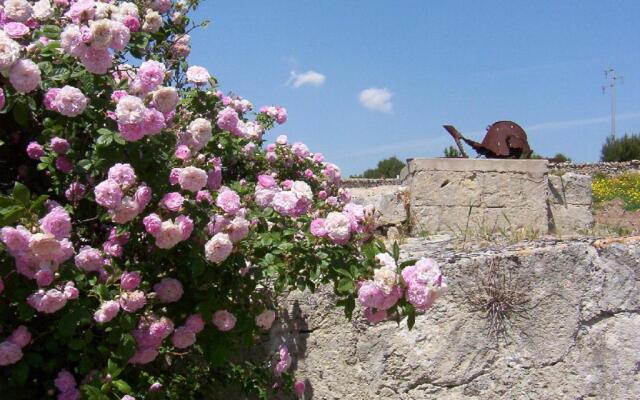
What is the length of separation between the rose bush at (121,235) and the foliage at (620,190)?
30.9 feet

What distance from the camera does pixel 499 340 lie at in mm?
3162

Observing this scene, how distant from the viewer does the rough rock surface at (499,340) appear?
10.3 feet

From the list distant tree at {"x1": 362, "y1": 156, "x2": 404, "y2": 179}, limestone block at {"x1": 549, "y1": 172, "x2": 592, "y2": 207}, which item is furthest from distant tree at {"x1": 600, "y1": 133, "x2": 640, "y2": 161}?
limestone block at {"x1": 549, "y1": 172, "x2": 592, "y2": 207}

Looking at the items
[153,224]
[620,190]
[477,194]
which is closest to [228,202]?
[153,224]

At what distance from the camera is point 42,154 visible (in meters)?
2.43

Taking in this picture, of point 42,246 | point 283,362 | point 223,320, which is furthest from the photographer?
point 283,362

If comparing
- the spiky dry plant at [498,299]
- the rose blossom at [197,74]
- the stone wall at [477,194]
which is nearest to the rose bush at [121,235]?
the rose blossom at [197,74]

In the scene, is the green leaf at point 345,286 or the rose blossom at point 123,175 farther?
the green leaf at point 345,286

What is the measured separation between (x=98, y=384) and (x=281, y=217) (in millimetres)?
860

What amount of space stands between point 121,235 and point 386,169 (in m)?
30.6

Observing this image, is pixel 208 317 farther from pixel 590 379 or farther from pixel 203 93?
pixel 590 379

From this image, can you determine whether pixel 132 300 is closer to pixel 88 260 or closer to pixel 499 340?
pixel 88 260

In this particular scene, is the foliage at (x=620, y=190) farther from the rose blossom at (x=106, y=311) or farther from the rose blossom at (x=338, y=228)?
the rose blossom at (x=106, y=311)

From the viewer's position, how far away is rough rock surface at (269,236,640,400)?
123 inches
